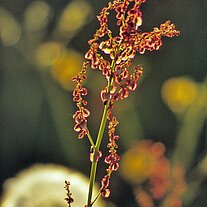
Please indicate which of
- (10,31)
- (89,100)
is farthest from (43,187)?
(10,31)

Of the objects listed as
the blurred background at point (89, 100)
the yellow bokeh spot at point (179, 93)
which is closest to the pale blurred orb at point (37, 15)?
the blurred background at point (89, 100)

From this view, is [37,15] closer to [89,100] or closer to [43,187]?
[89,100]

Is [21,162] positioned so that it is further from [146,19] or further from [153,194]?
[146,19]

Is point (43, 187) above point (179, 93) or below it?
below

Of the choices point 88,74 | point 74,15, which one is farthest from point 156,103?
point 74,15

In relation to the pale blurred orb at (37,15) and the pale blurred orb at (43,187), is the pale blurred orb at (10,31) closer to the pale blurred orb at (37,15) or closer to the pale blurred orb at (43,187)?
the pale blurred orb at (37,15)

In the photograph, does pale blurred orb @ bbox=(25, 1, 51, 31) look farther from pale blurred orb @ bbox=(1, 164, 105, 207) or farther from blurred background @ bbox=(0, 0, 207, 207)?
pale blurred orb @ bbox=(1, 164, 105, 207)
